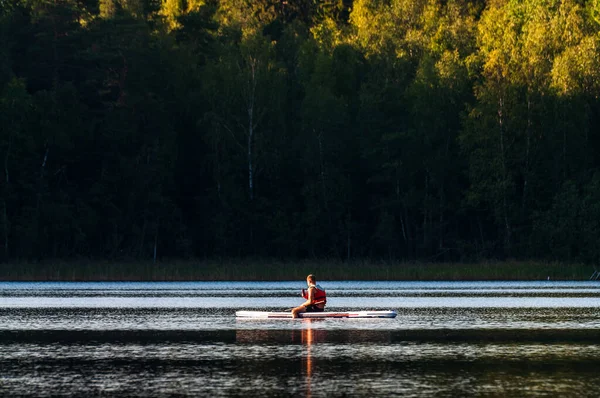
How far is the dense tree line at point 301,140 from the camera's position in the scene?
9238cm

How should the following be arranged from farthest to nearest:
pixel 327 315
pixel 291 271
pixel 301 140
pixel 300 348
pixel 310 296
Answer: pixel 301 140, pixel 291 271, pixel 310 296, pixel 327 315, pixel 300 348

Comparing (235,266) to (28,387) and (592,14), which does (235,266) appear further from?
(28,387)

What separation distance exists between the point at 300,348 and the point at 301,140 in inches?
2643

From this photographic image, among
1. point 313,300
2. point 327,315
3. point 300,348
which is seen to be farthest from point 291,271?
point 300,348

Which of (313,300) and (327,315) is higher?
(313,300)

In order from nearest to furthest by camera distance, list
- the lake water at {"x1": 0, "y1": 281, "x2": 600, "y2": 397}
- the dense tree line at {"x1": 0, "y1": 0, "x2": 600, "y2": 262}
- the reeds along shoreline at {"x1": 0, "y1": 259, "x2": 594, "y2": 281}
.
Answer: the lake water at {"x1": 0, "y1": 281, "x2": 600, "y2": 397} < the reeds along shoreline at {"x1": 0, "y1": 259, "x2": 594, "y2": 281} < the dense tree line at {"x1": 0, "y1": 0, "x2": 600, "y2": 262}

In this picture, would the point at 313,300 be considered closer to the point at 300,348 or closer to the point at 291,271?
the point at 300,348

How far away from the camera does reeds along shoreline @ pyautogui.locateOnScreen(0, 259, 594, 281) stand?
261 ft

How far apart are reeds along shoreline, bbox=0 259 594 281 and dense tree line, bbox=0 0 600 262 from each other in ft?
22.4

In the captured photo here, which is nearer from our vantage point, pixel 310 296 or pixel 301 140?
pixel 310 296

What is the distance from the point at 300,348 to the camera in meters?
33.9

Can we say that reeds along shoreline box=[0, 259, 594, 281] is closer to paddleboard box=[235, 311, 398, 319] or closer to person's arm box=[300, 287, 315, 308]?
person's arm box=[300, 287, 315, 308]

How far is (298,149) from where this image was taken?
331 ft

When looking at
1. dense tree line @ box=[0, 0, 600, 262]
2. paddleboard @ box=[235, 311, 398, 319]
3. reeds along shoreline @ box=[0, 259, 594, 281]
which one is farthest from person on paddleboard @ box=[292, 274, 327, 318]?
dense tree line @ box=[0, 0, 600, 262]
